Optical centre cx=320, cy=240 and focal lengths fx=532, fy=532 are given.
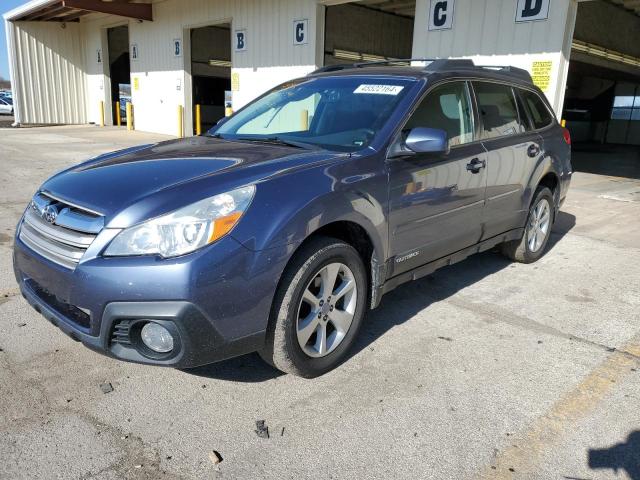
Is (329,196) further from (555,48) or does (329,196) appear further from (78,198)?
(555,48)

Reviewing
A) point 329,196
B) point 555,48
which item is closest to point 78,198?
point 329,196

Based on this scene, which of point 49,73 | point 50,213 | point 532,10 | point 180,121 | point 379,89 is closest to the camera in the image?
point 50,213

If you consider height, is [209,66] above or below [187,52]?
below

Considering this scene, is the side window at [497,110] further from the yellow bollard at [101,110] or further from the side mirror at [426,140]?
the yellow bollard at [101,110]

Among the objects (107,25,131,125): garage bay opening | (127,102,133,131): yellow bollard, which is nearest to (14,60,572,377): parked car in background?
(127,102,133,131): yellow bollard

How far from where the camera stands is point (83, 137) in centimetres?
1791

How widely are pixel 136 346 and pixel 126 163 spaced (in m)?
1.21

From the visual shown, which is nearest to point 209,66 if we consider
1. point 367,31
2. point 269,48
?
point 367,31

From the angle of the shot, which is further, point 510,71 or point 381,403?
point 510,71

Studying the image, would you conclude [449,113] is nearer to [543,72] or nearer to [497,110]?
[497,110]

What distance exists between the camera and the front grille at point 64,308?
8.45ft

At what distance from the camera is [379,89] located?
12.1 feet

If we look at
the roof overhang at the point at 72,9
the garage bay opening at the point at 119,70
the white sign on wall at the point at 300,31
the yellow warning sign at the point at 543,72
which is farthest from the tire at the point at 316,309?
the garage bay opening at the point at 119,70

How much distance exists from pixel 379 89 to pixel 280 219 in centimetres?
155
